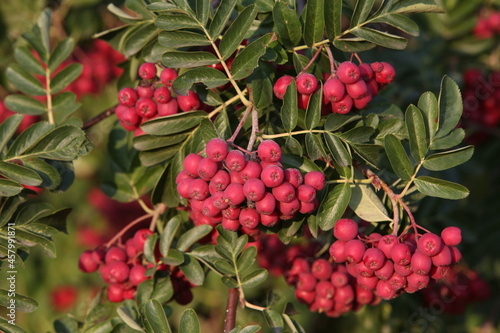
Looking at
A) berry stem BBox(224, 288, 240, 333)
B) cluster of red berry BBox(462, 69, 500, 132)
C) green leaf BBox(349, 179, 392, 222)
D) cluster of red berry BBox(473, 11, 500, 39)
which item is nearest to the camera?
green leaf BBox(349, 179, 392, 222)

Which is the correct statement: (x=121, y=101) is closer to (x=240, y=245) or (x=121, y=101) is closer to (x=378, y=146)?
(x=240, y=245)

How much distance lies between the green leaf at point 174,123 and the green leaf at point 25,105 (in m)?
0.61

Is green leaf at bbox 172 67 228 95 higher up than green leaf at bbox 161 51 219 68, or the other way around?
green leaf at bbox 161 51 219 68

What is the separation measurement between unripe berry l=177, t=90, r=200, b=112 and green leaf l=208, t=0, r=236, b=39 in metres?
0.18

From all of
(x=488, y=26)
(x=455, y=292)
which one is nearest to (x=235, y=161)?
(x=455, y=292)

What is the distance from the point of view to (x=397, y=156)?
4.94ft

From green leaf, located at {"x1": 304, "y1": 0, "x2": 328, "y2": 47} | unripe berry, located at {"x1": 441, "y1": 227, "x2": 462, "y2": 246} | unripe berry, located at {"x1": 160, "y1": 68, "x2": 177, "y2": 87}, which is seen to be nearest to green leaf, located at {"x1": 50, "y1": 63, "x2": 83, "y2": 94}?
unripe berry, located at {"x1": 160, "y1": 68, "x2": 177, "y2": 87}

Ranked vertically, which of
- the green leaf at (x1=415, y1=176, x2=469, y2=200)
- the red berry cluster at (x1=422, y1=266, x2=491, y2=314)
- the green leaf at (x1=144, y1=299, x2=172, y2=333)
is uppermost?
the green leaf at (x1=415, y1=176, x2=469, y2=200)

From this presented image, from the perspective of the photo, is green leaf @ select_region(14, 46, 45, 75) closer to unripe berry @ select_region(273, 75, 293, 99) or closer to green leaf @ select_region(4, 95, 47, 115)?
green leaf @ select_region(4, 95, 47, 115)

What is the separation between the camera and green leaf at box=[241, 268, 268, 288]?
1.66m

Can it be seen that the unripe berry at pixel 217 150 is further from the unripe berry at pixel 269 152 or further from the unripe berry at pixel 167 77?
the unripe berry at pixel 167 77

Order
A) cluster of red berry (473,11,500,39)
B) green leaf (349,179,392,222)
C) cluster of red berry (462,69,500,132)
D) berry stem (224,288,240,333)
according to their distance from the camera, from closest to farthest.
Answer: green leaf (349,179,392,222), berry stem (224,288,240,333), cluster of red berry (462,69,500,132), cluster of red berry (473,11,500,39)

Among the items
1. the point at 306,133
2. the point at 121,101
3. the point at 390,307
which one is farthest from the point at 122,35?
the point at 390,307

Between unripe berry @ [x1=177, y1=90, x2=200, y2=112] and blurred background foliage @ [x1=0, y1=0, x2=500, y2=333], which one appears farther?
blurred background foliage @ [x1=0, y1=0, x2=500, y2=333]
